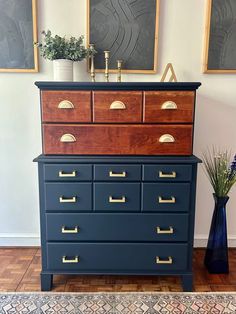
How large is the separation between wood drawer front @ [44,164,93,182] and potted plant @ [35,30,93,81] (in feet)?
A: 2.20

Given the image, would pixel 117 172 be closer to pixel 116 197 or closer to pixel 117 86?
pixel 116 197

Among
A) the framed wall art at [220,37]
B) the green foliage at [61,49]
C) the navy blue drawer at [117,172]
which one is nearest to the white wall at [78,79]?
the framed wall art at [220,37]

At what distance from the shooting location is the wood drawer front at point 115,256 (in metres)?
1.86

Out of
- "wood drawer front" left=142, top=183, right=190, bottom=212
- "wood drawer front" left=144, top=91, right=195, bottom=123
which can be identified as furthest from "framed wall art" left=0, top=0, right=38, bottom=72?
"wood drawer front" left=142, top=183, right=190, bottom=212

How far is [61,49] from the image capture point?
6.60 ft

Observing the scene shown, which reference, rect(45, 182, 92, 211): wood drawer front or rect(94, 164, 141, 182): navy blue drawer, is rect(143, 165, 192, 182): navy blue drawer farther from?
rect(45, 182, 92, 211): wood drawer front

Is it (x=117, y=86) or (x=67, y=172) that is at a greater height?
(x=117, y=86)

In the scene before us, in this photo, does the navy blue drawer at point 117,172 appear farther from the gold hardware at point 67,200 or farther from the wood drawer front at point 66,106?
the wood drawer front at point 66,106

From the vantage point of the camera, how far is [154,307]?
1761 mm

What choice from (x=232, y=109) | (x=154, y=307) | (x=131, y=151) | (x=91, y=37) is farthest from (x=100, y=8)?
(x=154, y=307)

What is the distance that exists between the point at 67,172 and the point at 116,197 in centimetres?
35

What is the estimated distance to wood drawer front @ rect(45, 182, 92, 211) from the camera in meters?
1.79

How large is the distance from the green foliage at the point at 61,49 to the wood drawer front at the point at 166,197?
1.04 metres

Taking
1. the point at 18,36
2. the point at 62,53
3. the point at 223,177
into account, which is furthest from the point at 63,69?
the point at 223,177
